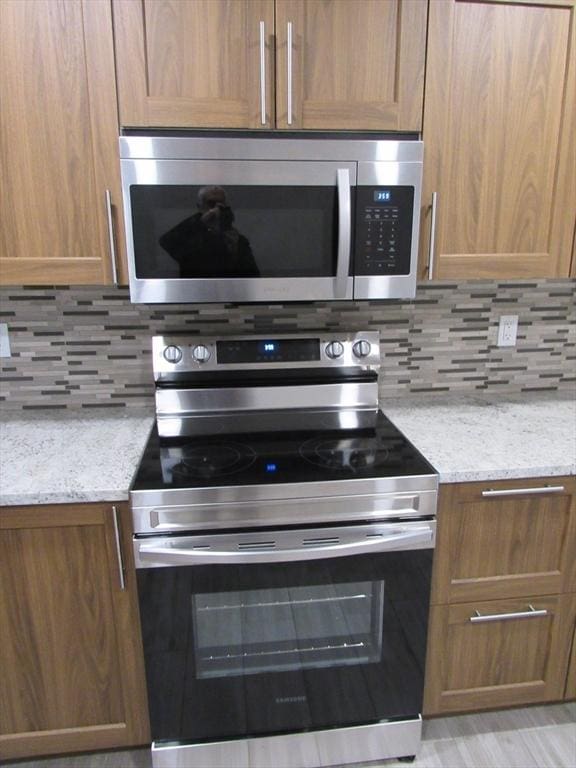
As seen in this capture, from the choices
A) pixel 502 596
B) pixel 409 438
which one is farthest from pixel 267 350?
pixel 502 596

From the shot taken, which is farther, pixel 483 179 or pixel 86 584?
pixel 483 179

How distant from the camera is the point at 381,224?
55.0 inches

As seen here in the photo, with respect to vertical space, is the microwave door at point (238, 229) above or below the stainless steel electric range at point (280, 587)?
above

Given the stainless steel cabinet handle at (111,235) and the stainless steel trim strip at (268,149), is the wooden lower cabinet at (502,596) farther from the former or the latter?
the stainless steel cabinet handle at (111,235)

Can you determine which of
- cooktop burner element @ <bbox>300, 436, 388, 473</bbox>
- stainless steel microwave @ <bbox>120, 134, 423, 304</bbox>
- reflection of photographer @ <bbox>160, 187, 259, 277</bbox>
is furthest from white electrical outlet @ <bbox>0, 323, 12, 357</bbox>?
cooktop burner element @ <bbox>300, 436, 388, 473</bbox>

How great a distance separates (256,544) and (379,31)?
4.24 ft

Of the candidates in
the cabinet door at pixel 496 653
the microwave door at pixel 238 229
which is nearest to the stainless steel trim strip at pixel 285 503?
the cabinet door at pixel 496 653

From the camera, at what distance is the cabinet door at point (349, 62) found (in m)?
1.28

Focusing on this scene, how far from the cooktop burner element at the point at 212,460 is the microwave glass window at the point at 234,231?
48 centimetres

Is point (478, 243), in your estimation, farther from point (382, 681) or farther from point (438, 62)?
point (382, 681)

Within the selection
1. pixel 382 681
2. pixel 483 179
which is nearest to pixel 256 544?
Result: pixel 382 681

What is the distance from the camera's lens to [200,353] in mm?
1646

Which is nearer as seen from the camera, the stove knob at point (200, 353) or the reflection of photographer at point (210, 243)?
the reflection of photographer at point (210, 243)

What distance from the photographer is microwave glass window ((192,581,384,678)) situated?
4.40 feet
